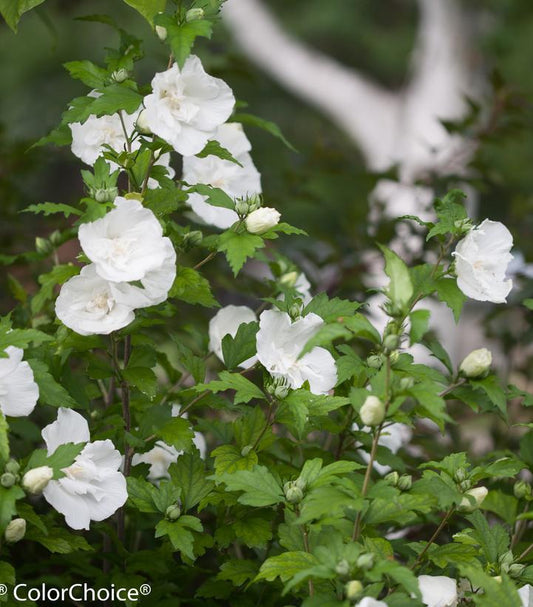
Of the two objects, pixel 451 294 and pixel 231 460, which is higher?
pixel 451 294

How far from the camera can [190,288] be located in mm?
1213

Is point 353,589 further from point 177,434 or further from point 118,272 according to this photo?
point 118,272

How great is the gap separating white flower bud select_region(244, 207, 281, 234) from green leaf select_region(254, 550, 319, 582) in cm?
46

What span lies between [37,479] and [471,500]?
0.58 m

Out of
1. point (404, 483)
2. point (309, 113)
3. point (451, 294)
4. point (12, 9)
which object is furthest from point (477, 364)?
point (309, 113)

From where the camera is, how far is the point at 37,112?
588cm

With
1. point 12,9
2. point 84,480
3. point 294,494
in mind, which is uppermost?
point 12,9

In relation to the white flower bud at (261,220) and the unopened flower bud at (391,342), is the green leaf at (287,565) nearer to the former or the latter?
the unopened flower bud at (391,342)

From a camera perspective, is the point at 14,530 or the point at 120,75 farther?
the point at 120,75

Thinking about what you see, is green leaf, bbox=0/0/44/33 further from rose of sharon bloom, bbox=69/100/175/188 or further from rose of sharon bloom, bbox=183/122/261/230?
rose of sharon bloom, bbox=183/122/261/230

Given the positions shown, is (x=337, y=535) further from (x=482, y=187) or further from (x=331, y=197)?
(x=331, y=197)

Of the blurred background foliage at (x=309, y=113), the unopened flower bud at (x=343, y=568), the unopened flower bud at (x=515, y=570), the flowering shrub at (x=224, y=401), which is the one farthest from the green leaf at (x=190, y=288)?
the blurred background foliage at (x=309, y=113)

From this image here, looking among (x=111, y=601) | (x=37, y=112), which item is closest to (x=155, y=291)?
(x=111, y=601)

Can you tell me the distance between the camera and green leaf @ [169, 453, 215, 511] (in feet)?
3.80
